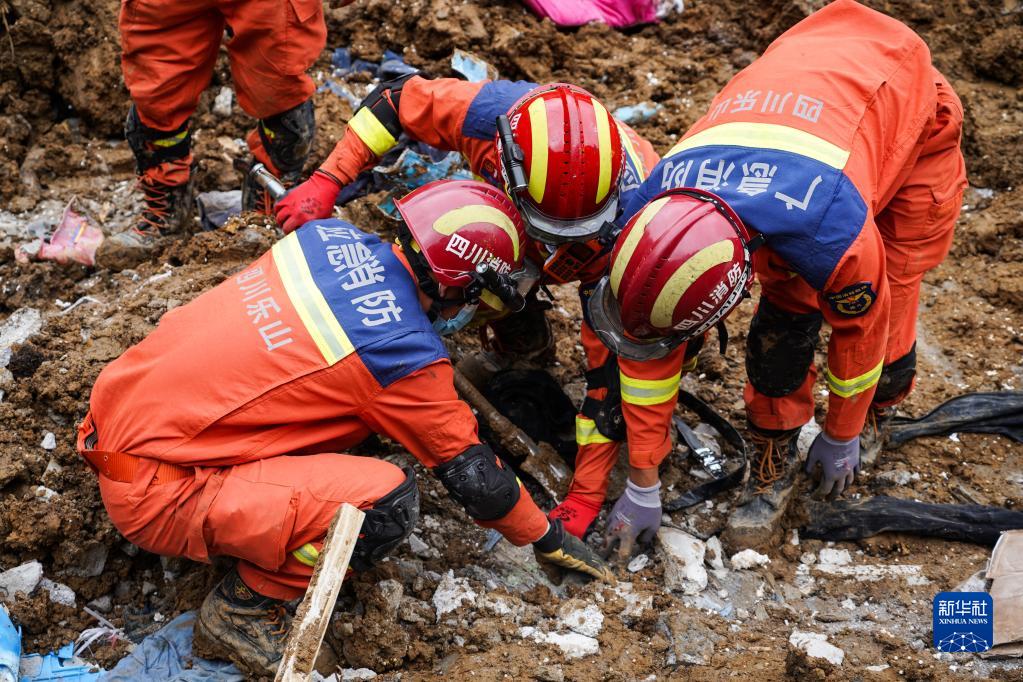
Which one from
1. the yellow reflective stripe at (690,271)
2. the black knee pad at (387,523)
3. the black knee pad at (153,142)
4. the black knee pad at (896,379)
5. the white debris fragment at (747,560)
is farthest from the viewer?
the black knee pad at (153,142)

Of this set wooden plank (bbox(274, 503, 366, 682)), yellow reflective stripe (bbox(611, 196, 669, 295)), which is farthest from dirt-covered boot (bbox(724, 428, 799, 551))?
wooden plank (bbox(274, 503, 366, 682))

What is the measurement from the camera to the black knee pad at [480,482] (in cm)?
308

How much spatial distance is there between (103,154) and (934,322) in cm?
484

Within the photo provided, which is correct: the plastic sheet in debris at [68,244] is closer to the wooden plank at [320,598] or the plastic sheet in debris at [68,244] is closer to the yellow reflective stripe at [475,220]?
the yellow reflective stripe at [475,220]

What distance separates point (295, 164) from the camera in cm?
477

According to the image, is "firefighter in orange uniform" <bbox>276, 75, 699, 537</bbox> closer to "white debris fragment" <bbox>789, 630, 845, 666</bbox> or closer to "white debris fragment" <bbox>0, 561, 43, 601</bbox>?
"white debris fragment" <bbox>789, 630, 845, 666</bbox>

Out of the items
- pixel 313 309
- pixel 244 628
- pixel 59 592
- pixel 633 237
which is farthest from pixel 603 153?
pixel 59 592

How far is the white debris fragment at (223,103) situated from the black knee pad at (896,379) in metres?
3.94

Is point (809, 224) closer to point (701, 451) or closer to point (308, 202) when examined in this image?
point (701, 451)

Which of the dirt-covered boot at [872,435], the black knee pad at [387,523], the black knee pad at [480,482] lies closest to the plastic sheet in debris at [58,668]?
the black knee pad at [387,523]

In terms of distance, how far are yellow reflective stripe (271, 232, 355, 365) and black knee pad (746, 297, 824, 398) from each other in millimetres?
1788

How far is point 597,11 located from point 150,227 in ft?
11.3

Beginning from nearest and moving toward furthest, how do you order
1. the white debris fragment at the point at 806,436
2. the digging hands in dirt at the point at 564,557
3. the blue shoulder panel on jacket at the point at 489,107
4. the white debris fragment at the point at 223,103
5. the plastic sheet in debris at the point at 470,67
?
the digging hands in dirt at the point at 564,557 < the blue shoulder panel on jacket at the point at 489,107 < the white debris fragment at the point at 806,436 < the white debris fragment at the point at 223,103 < the plastic sheet in debris at the point at 470,67

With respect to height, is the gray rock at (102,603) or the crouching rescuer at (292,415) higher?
the crouching rescuer at (292,415)
